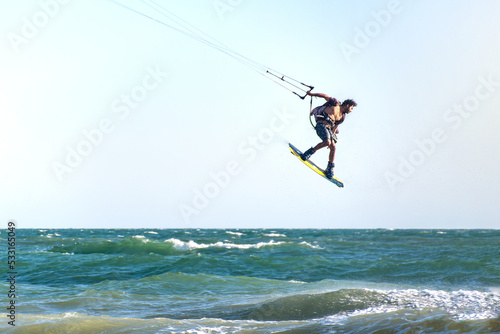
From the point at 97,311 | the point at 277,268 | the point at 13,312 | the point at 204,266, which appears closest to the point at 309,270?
the point at 277,268

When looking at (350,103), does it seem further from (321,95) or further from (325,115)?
(321,95)

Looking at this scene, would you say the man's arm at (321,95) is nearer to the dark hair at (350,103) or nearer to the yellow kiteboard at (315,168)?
the dark hair at (350,103)

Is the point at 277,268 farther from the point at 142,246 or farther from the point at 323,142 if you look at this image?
the point at 142,246

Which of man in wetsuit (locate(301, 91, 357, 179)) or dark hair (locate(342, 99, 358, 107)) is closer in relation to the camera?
man in wetsuit (locate(301, 91, 357, 179))

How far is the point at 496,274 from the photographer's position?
733 inches

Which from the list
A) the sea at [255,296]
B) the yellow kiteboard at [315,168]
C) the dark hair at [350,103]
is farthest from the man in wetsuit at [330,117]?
the sea at [255,296]

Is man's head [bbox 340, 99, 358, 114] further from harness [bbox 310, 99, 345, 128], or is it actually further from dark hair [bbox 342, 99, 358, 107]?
harness [bbox 310, 99, 345, 128]

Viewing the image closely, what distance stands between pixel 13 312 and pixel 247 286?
7343 millimetres

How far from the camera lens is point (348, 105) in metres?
12.6

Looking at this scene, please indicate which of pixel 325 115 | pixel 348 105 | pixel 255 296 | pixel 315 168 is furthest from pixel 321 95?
pixel 255 296

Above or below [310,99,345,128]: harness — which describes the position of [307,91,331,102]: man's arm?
above

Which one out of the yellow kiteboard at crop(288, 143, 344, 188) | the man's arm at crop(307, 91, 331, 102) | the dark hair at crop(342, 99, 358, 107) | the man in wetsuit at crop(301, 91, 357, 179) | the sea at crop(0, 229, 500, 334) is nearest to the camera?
the sea at crop(0, 229, 500, 334)

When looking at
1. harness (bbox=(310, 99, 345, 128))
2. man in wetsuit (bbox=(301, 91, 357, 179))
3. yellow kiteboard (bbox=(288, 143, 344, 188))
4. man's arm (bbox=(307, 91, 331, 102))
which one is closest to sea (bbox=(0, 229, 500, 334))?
yellow kiteboard (bbox=(288, 143, 344, 188))

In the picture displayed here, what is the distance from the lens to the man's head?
12.7 meters
